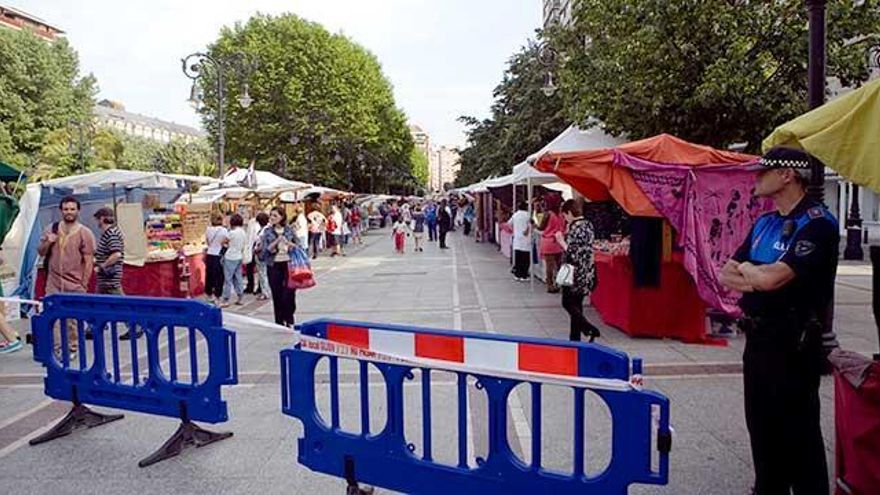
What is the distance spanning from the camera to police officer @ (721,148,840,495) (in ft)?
10.4

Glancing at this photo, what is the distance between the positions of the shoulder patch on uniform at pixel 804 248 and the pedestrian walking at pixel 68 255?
23.7 feet

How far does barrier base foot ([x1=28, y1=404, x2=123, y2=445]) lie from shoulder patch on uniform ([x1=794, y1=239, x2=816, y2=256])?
5270 mm

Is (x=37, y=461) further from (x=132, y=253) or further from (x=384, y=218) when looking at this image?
(x=384, y=218)

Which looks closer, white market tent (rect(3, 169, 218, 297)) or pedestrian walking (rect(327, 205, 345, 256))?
white market tent (rect(3, 169, 218, 297))

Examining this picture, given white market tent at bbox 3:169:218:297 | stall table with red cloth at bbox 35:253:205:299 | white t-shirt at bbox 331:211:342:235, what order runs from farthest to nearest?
1. white t-shirt at bbox 331:211:342:235
2. stall table with red cloth at bbox 35:253:205:299
3. white market tent at bbox 3:169:218:297

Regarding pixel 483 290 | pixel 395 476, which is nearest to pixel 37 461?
pixel 395 476

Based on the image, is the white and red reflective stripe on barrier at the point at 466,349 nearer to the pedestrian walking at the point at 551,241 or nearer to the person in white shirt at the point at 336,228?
the pedestrian walking at the point at 551,241

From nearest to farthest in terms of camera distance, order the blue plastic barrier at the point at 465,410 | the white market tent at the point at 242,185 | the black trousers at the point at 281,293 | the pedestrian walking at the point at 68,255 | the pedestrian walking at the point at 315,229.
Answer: the blue plastic barrier at the point at 465,410, the pedestrian walking at the point at 68,255, the black trousers at the point at 281,293, the white market tent at the point at 242,185, the pedestrian walking at the point at 315,229

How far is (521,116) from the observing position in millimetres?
25969

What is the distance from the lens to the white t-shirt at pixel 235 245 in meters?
12.1

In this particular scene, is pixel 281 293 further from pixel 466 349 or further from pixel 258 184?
pixel 258 184

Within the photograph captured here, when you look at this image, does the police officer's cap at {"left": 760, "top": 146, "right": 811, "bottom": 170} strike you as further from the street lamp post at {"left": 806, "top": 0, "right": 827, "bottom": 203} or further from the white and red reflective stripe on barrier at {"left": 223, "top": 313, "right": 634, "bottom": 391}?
the street lamp post at {"left": 806, "top": 0, "right": 827, "bottom": 203}

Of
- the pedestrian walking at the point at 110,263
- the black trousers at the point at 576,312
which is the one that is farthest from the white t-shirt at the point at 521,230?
the pedestrian walking at the point at 110,263

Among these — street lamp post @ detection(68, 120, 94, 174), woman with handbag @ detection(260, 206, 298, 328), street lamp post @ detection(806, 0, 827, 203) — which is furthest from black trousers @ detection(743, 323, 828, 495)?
street lamp post @ detection(68, 120, 94, 174)
